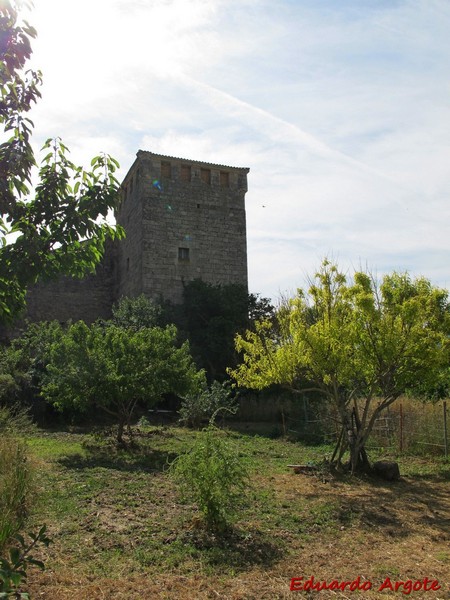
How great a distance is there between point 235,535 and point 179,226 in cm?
2008

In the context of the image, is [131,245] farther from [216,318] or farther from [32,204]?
[32,204]

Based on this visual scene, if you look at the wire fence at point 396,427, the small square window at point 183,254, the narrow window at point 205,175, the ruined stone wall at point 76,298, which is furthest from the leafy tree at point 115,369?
the narrow window at point 205,175

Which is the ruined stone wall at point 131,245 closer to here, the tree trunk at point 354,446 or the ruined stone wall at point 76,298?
the ruined stone wall at point 76,298

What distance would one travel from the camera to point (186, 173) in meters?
25.6

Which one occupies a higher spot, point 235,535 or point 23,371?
point 23,371

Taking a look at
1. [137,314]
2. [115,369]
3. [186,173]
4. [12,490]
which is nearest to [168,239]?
[186,173]

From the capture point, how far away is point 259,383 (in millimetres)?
10391

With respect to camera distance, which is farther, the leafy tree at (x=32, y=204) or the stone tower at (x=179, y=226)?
the stone tower at (x=179, y=226)

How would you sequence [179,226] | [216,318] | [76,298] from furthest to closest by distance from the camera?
[76,298] < [179,226] < [216,318]

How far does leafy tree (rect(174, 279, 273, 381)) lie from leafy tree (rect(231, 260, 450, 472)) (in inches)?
443

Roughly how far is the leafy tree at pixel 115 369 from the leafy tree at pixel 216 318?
8.96 metres

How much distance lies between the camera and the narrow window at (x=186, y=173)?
83.5 ft
